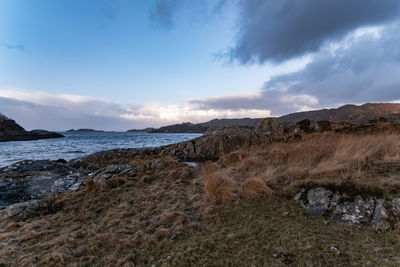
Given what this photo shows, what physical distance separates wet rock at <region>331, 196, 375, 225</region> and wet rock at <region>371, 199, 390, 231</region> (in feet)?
0.27

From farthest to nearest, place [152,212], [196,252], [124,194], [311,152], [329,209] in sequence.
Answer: [311,152] < [124,194] < [152,212] < [329,209] < [196,252]

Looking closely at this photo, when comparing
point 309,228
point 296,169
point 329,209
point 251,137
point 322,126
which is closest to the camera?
point 309,228

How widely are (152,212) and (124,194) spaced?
2139mm

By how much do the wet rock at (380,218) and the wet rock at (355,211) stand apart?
0.27ft

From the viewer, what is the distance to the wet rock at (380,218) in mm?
3076

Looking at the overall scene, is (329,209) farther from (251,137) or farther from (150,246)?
(251,137)

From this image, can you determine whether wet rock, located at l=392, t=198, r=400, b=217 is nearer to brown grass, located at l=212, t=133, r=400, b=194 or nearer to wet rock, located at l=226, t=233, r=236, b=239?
brown grass, located at l=212, t=133, r=400, b=194

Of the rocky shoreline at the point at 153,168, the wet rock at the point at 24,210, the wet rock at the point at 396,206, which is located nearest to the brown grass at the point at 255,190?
the rocky shoreline at the point at 153,168

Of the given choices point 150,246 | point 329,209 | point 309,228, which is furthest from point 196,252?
point 329,209

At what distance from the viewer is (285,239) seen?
10.0 feet

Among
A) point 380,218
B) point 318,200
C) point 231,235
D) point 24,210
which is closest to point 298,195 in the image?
point 318,200

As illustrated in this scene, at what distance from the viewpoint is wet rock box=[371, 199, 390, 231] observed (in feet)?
10.1

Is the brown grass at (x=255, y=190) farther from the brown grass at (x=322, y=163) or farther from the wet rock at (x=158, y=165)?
the wet rock at (x=158, y=165)

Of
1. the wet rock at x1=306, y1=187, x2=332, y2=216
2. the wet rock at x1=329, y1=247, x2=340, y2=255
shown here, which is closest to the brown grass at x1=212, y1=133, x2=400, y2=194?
the wet rock at x1=306, y1=187, x2=332, y2=216
